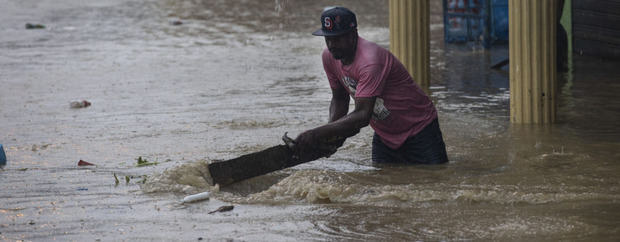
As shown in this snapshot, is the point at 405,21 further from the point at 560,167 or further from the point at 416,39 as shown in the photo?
the point at 560,167

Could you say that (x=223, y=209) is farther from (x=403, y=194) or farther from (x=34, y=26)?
(x=34, y=26)

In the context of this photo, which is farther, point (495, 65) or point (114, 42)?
point (114, 42)

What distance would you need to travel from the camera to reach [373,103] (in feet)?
20.3

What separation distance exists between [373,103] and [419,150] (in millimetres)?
823

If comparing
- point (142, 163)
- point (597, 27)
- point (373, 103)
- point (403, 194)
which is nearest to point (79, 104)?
point (142, 163)

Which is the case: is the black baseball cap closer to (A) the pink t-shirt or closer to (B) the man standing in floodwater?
(B) the man standing in floodwater

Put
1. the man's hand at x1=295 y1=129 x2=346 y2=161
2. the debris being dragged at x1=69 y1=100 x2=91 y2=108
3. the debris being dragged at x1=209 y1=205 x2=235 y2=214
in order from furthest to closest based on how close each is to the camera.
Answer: the debris being dragged at x1=69 y1=100 x2=91 y2=108
the man's hand at x1=295 y1=129 x2=346 y2=161
the debris being dragged at x1=209 y1=205 x2=235 y2=214

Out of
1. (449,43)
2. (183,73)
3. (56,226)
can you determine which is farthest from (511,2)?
(449,43)

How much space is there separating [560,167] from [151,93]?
20.0ft

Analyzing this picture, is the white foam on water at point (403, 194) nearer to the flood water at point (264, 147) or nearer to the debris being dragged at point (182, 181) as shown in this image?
the flood water at point (264, 147)

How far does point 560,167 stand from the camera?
6.74 metres

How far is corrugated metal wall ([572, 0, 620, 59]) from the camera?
43.4 feet

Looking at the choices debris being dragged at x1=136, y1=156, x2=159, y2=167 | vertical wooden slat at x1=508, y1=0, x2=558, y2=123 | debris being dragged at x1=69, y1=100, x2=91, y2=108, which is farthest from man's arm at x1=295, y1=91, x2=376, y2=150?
debris being dragged at x1=69, y1=100, x2=91, y2=108

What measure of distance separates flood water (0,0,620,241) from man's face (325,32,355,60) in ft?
2.95
